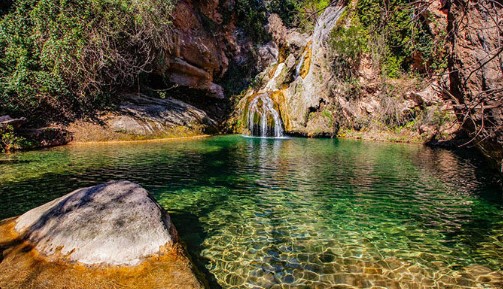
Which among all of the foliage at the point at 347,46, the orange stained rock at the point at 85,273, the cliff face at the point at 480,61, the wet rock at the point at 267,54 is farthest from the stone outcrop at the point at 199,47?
the orange stained rock at the point at 85,273

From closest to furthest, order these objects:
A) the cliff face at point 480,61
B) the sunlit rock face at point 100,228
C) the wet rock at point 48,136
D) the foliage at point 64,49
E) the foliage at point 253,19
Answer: the sunlit rock face at point 100,228 → the cliff face at point 480,61 → the wet rock at point 48,136 → the foliage at point 64,49 → the foliage at point 253,19

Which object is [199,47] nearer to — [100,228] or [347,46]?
[347,46]

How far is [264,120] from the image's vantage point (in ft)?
64.1

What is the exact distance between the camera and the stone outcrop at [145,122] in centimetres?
1389

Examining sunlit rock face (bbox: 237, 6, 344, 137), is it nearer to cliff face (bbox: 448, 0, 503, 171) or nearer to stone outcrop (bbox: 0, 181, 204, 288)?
cliff face (bbox: 448, 0, 503, 171)

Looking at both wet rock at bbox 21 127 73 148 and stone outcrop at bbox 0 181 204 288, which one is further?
wet rock at bbox 21 127 73 148

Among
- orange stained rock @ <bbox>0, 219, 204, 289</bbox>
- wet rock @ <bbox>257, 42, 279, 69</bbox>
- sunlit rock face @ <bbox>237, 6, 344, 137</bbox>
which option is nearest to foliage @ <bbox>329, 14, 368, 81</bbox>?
sunlit rock face @ <bbox>237, 6, 344, 137</bbox>

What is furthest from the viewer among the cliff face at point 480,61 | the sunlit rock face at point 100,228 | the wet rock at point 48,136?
the wet rock at point 48,136

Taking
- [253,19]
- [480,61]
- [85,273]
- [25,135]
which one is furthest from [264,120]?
[85,273]

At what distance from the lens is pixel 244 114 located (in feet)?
68.4

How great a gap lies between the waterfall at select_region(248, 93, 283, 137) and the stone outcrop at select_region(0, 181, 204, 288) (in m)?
16.2

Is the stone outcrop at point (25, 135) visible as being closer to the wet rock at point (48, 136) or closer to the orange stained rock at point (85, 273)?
the wet rock at point (48, 136)

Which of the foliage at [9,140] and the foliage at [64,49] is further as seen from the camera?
the foliage at [64,49]

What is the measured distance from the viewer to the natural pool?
3.12 meters
